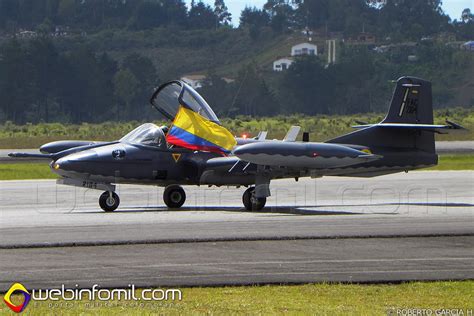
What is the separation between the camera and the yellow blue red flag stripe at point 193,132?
23906 mm

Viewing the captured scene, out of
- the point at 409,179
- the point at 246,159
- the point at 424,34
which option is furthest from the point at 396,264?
the point at 424,34

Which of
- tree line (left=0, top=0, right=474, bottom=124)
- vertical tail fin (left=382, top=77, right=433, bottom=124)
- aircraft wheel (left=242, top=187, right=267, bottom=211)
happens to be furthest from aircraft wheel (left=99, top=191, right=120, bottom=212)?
tree line (left=0, top=0, right=474, bottom=124)

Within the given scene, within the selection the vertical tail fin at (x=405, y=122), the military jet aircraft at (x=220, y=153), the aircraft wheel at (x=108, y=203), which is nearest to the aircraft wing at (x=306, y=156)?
the military jet aircraft at (x=220, y=153)

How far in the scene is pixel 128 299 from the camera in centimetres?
1241

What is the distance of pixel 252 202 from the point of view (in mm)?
23219

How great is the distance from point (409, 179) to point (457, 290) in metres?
20.1

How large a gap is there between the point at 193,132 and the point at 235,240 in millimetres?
7024

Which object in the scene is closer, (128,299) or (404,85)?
(128,299)

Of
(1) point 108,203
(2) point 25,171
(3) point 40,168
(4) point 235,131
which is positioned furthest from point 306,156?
(4) point 235,131

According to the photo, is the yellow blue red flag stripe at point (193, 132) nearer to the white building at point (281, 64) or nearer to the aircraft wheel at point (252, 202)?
the aircraft wheel at point (252, 202)

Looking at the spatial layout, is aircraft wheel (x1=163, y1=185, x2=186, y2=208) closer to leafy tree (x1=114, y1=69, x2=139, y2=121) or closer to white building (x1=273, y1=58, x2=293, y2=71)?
leafy tree (x1=114, y1=69, x2=139, y2=121)

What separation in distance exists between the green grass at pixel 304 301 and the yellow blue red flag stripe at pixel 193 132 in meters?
10.9

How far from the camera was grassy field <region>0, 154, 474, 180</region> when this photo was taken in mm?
37719

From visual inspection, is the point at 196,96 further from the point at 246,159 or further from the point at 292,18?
the point at 292,18
